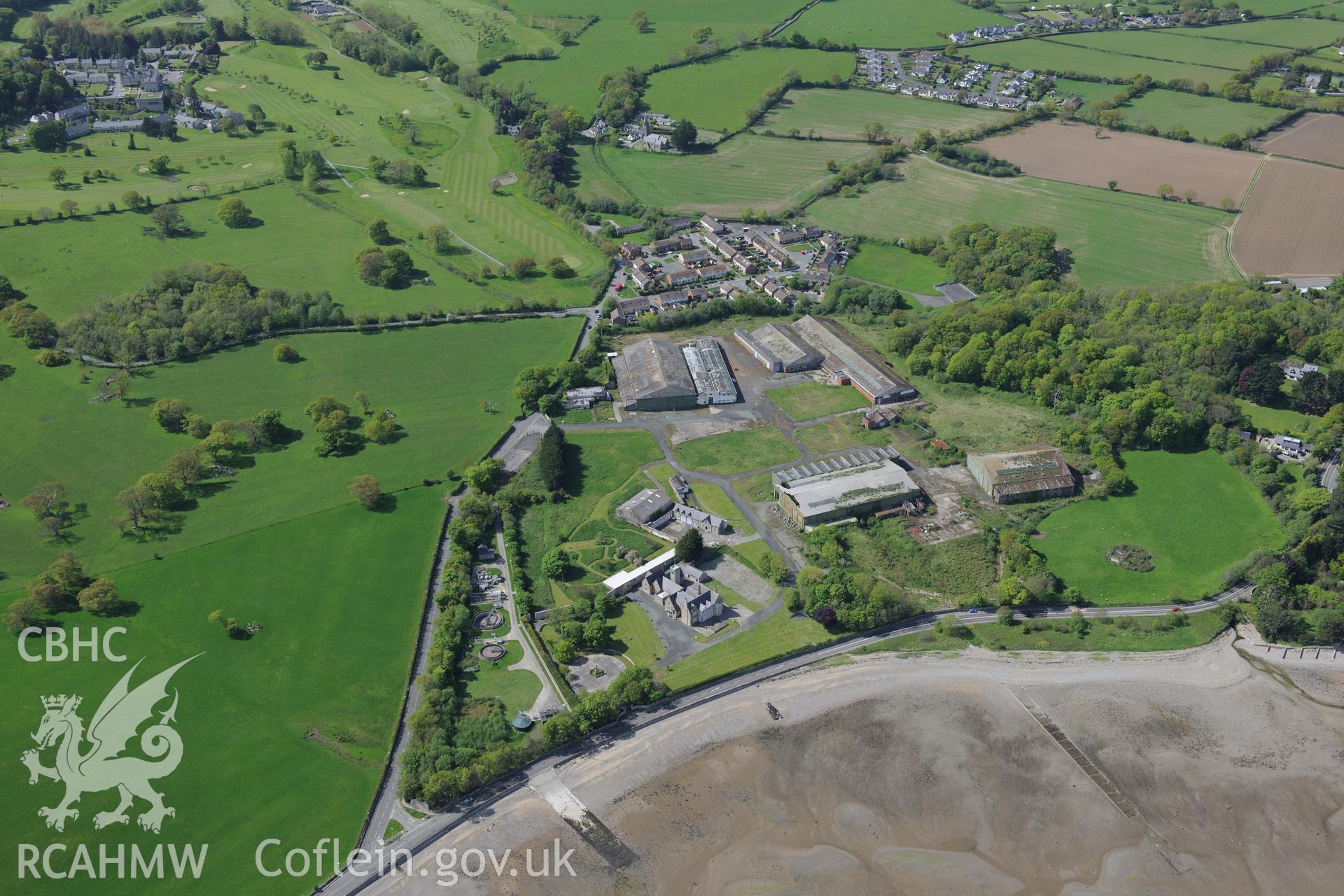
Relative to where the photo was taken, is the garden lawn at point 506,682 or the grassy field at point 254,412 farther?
the grassy field at point 254,412

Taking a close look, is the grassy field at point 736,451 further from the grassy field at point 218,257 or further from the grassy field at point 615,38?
the grassy field at point 615,38

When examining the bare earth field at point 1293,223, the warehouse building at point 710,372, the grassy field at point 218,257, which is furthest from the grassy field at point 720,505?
the bare earth field at point 1293,223

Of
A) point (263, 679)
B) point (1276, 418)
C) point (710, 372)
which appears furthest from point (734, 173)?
point (263, 679)

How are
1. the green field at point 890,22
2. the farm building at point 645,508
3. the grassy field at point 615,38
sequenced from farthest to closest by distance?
the green field at point 890,22 < the grassy field at point 615,38 < the farm building at point 645,508

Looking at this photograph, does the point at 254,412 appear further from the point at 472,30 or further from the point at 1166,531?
the point at 472,30

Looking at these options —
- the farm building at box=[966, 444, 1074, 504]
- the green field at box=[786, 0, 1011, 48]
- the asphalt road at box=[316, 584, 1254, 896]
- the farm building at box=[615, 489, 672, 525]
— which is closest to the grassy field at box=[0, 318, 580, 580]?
the farm building at box=[615, 489, 672, 525]

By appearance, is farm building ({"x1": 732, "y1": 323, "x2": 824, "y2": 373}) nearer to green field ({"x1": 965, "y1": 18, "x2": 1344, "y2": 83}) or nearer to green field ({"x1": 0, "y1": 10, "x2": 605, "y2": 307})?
green field ({"x1": 0, "y1": 10, "x2": 605, "y2": 307})
